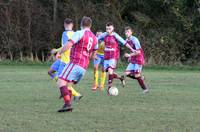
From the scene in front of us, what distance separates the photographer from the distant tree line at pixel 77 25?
121 feet

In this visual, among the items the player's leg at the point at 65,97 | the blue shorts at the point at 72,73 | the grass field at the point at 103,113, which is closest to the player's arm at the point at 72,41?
the blue shorts at the point at 72,73

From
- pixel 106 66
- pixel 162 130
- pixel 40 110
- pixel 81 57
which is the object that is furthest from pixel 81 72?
pixel 106 66

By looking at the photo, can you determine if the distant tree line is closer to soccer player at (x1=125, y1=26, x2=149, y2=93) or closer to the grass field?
soccer player at (x1=125, y1=26, x2=149, y2=93)

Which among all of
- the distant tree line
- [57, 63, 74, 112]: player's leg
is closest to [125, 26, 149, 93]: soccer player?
[57, 63, 74, 112]: player's leg

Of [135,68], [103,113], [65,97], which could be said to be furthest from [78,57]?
[135,68]

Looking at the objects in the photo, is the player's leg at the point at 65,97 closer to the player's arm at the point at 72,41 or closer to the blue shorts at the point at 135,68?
the player's arm at the point at 72,41

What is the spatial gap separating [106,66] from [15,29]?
21591 mm

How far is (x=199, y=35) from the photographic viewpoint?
3706 centimetres

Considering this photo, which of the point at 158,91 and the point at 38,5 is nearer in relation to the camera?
the point at 158,91

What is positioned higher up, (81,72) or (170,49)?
(81,72)

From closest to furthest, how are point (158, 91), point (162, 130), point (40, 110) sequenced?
Answer: point (162, 130), point (40, 110), point (158, 91)

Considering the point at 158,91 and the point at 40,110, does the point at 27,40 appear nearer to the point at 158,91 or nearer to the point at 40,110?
the point at 158,91

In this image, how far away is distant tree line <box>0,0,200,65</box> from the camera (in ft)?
121

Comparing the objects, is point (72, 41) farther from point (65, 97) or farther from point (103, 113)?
point (103, 113)
